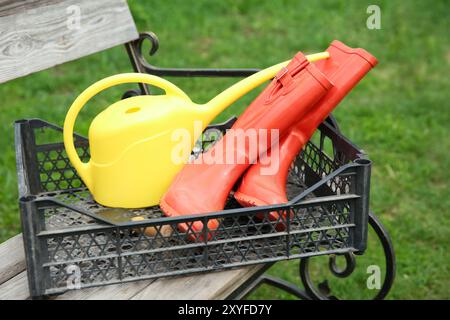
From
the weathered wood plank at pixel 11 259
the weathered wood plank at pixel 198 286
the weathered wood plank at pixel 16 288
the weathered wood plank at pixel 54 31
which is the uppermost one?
the weathered wood plank at pixel 54 31

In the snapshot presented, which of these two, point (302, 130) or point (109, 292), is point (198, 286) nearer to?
point (109, 292)

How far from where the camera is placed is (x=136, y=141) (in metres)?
1.30

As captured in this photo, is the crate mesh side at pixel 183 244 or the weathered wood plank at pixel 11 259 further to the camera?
the weathered wood plank at pixel 11 259

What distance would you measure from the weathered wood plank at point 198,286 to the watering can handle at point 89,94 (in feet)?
0.86

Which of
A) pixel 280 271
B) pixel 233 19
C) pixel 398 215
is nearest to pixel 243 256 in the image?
pixel 280 271

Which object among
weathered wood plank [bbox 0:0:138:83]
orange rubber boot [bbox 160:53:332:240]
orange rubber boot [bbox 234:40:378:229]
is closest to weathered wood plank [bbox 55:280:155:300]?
orange rubber boot [bbox 160:53:332:240]

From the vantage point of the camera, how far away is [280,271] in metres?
2.22

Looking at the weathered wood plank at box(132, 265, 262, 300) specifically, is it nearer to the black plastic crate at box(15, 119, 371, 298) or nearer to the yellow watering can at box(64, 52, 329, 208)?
the black plastic crate at box(15, 119, 371, 298)

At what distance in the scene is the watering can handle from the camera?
1.31m

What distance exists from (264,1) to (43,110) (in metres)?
1.43

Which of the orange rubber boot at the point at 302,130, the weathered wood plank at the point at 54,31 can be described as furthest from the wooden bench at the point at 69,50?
the orange rubber boot at the point at 302,130

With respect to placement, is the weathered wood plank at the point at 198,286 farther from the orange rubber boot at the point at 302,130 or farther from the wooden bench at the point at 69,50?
the orange rubber boot at the point at 302,130

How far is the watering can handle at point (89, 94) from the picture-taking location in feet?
4.30
